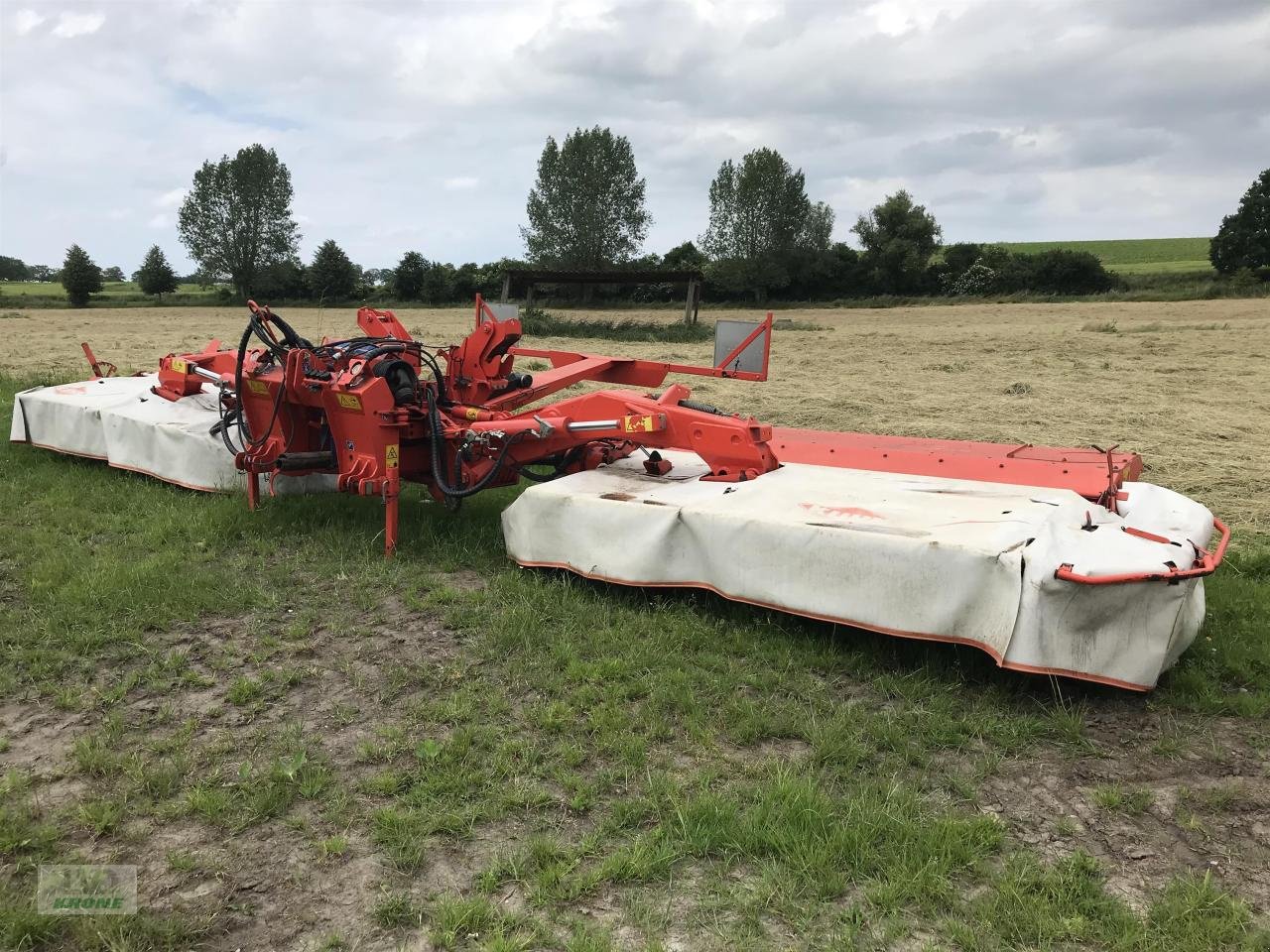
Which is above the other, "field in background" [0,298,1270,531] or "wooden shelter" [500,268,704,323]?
"wooden shelter" [500,268,704,323]

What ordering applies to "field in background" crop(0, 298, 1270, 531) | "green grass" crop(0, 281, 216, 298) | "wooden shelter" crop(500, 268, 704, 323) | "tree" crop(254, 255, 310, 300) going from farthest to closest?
"tree" crop(254, 255, 310, 300) < "green grass" crop(0, 281, 216, 298) < "wooden shelter" crop(500, 268, 704, 323) < "field in background" crop(0, 298, 1270, 531)

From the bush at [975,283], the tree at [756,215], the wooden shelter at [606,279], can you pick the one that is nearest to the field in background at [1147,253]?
the bush at [975,283]

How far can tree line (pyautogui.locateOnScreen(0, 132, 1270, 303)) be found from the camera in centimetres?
4484

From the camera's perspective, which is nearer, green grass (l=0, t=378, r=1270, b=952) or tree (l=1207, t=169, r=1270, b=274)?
green grass (l=0, t=378, r=1270, b=952)

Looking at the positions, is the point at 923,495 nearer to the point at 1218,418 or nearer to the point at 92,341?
the point at 1218,418

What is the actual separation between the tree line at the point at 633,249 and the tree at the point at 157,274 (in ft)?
0.23

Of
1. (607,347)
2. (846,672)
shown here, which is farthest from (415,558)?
(607,347)

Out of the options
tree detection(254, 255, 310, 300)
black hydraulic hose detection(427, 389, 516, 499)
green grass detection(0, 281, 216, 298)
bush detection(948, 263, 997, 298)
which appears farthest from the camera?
tree detection(254, 255, 310, 300)

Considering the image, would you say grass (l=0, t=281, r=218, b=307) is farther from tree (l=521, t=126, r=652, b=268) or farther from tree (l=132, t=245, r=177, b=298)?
tree (l=521, t=126, r=652, b=268)

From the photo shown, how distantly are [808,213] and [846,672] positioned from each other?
164 feet

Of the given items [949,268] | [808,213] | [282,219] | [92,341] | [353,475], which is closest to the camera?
[353,475]

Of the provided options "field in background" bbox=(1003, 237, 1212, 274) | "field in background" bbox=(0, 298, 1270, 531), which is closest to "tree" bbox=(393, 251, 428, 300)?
"field in background" bbox=(0, 298, 1270, 531)

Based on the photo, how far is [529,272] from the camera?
85.0 ft

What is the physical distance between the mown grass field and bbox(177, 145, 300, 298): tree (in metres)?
57.1
